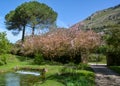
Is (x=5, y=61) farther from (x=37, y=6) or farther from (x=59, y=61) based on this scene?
(x=37, y=6)

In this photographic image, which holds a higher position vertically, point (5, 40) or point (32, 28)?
point (32, 28)

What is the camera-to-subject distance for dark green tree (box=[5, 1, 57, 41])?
68.4 m

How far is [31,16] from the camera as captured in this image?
68.2m

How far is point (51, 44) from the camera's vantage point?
138ft

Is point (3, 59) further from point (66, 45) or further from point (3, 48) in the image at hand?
point (66, 45)

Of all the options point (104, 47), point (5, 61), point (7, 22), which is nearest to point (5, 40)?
point (5, 61)

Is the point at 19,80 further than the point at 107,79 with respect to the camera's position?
Yes

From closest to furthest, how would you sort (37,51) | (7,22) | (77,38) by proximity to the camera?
(77,38)
(37,51)
(7,22)

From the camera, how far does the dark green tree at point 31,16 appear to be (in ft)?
224

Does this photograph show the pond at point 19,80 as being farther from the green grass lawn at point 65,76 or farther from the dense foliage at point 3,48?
the dense foliage at point 3,48

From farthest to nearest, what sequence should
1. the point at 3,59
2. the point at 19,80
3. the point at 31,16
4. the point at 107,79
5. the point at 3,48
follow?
the point at 31,16 < the point at 3,48 < the point at 3,59 < the point at 19,80 < the point at 107,79

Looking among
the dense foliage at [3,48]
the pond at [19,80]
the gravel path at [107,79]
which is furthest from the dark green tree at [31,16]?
the gravel path at [107,79]

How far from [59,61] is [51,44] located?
7.74 metres

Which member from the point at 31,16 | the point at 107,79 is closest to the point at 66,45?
the point at 107,79
